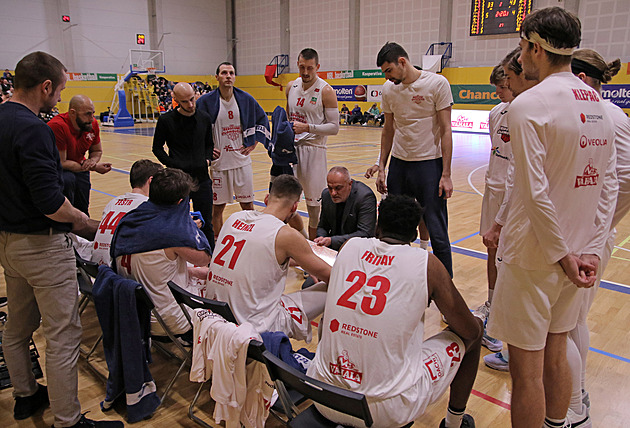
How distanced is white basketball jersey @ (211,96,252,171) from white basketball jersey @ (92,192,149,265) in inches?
79.1

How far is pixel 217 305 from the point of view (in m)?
2.26

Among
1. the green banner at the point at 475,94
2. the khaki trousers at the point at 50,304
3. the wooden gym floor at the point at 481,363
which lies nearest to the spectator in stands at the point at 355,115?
the green banner at the point at 475,94

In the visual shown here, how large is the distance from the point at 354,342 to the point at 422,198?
2.36 m

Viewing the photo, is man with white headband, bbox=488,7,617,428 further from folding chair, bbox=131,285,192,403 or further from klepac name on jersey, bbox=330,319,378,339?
folding chair, bbox=131,285,192,403

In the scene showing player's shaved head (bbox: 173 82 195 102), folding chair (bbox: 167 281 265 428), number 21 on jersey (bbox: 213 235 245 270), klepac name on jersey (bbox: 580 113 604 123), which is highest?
player's shaved head (bbox: 173 82 195 102)

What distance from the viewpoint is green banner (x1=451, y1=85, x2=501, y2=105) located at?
1869cm

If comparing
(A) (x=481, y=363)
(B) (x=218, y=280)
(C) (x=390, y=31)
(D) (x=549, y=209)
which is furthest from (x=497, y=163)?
(C) (x=390, y=31)

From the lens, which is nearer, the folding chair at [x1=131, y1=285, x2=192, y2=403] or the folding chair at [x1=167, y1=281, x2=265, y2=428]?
the folding chair at [x1=167, y1=281, x2=265, y2=428]

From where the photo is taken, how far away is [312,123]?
5.02 meters

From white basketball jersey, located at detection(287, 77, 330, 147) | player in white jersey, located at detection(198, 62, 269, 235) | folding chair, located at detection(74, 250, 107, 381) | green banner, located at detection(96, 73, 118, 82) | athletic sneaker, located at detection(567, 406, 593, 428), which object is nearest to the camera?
athletic sneaker, located at detection(567, 406, 593, 428)

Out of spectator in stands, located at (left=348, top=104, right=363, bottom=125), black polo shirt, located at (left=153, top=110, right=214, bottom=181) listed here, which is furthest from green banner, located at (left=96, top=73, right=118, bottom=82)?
black polo shirt, located at (left=153, top=110, right=214, bottom=181)

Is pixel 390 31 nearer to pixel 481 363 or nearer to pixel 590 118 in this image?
pixel 481 363

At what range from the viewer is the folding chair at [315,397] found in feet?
5.32

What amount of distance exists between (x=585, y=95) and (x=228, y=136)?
3.92 meters
